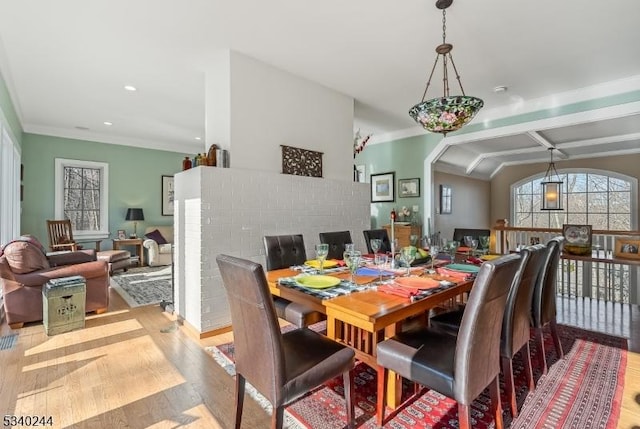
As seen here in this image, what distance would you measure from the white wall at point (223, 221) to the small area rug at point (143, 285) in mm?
1053

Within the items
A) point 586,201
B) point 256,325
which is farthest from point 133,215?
point 586,201

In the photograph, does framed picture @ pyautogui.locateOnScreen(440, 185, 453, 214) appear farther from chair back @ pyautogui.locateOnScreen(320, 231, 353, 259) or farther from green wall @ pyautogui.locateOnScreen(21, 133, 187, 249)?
green wall @ pyautogui.locateOnScreen(21, 133, 187, 249)

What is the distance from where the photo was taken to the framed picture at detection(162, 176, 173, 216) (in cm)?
720

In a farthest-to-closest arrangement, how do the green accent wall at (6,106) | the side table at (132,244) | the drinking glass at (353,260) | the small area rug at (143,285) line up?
the side table at (132,244), the small area rug at (143,285), the green accent wall at (6,106), the drinking glass at (353,260)

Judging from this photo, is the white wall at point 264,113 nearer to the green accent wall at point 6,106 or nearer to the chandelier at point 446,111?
the chandelier at point 446,111

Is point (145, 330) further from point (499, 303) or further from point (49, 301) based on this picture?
point (499, 303)

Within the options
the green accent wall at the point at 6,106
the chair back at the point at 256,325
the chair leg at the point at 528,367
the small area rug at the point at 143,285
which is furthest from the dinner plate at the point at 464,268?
the green accent wall at the point at 6,106

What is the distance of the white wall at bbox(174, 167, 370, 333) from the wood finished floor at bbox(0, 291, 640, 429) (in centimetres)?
38

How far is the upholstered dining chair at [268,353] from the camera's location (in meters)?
1.33

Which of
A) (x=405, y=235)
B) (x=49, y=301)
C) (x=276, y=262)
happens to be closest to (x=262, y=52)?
(x=276, y=262)

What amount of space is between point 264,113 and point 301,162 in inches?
27.3

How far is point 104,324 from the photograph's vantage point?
3.19 meters

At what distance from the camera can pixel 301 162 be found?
12.1ft

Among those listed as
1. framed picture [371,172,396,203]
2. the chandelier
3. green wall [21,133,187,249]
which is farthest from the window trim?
the chandelier
